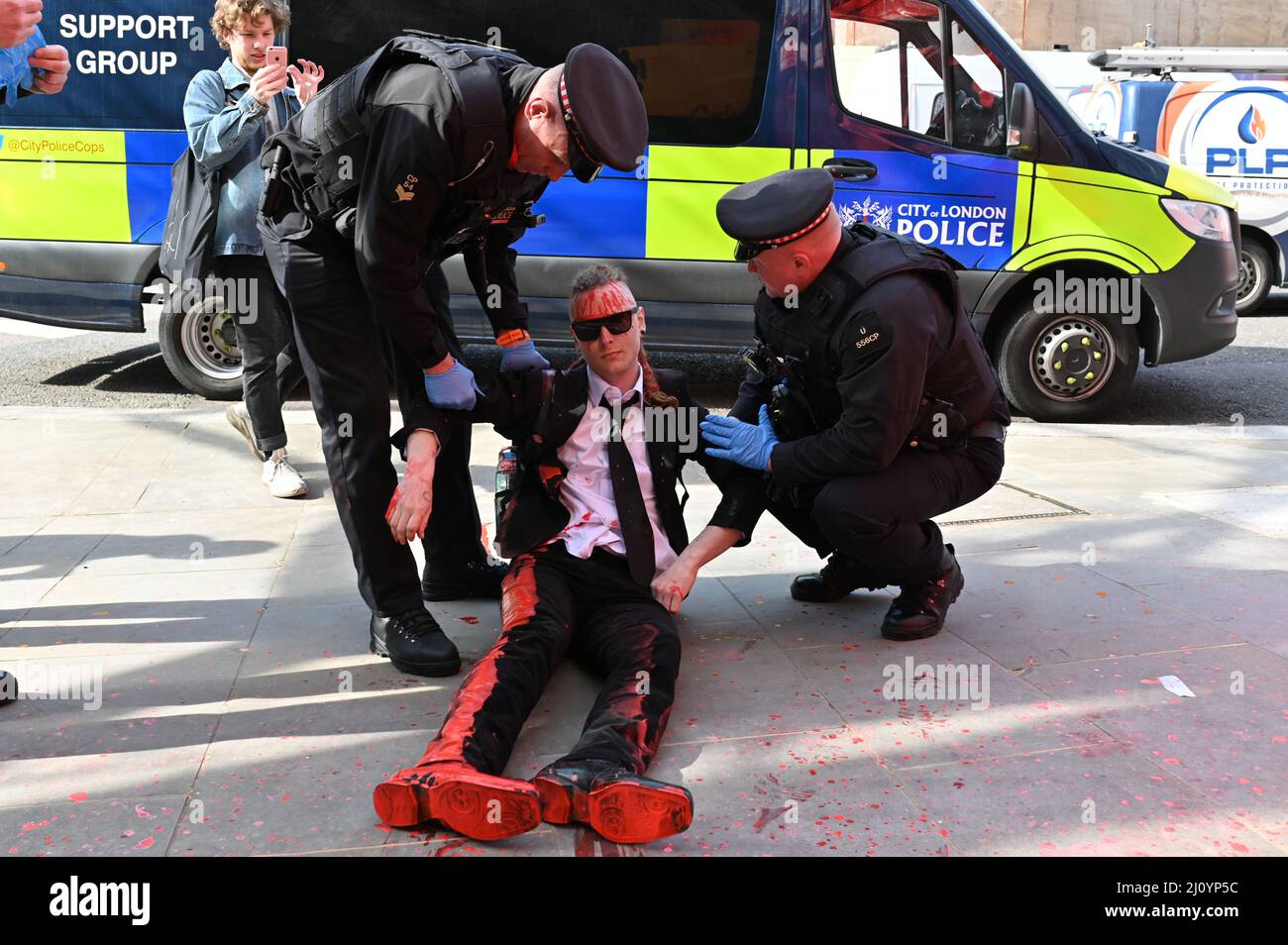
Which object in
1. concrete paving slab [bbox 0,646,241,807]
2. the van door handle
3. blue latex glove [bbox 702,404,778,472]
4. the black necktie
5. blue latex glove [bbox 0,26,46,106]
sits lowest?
concrete paving slab [bbox 0,646,241,807]

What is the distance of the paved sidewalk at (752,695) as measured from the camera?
2443 millimetres

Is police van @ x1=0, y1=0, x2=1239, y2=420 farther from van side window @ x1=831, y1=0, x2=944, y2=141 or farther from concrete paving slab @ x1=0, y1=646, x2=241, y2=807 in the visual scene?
concrete paving slab @ x1=0, y1=646, x2=241, y2=807

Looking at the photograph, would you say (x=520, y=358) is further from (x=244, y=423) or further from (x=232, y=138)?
(x=244, y=423)

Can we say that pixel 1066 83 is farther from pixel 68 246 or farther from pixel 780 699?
pixel 780 699

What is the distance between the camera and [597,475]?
3375 millimetres

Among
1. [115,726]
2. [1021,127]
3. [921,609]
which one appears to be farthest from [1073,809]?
[1021,127]

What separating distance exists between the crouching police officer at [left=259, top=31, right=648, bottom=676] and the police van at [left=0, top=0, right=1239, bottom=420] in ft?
10.2

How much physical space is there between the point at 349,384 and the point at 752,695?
1350mm

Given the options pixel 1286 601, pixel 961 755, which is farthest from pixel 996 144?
pixel 961 755

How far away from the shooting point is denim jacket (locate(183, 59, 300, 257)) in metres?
4.82

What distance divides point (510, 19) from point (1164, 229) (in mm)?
3705

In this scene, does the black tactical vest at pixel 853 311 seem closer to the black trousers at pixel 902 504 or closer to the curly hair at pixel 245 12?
the black trousers at pixel 902 504

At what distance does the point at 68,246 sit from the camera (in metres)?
6.70

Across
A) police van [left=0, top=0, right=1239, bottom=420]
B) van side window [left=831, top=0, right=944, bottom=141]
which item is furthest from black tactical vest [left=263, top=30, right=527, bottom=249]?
van side window [left=831, top=0, right=944, bottom=141]
